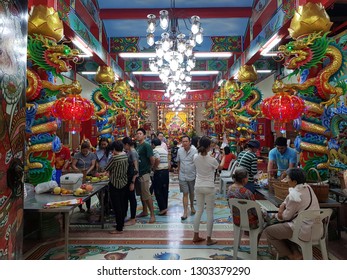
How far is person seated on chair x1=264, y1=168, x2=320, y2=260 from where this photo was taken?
285cm

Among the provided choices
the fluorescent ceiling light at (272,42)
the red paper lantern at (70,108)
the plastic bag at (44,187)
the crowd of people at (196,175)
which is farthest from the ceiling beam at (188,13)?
the plastic bag at (44,187)

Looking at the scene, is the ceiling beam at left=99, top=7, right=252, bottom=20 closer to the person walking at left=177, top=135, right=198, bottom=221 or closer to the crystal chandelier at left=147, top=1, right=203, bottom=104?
the crystal chandelier at left=147, top=1, right=203, bottom=104

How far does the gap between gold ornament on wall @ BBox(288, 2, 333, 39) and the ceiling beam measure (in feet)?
14.7

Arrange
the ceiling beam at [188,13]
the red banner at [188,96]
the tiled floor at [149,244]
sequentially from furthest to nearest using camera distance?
the red banner at [188,96] → the ceiling beam at [188,13] → the tiled floor at [149,244]

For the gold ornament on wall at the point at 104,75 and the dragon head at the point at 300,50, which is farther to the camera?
the gold ornament on wall at the point at 104,75

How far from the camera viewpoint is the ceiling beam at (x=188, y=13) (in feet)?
28.8

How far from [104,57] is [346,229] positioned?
7.37m

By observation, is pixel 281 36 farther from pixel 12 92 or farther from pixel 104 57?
pixel 12 92

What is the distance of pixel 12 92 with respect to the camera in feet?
5.62

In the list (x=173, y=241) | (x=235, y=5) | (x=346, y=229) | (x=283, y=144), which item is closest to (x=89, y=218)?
(x=173, y=241)

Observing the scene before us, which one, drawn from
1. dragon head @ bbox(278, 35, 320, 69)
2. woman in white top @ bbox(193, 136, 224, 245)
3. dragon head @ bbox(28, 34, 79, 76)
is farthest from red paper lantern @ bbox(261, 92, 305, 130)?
dragon head @ bbox(28, 34, 79, 76)

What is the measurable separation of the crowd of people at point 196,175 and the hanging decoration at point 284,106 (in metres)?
0.33

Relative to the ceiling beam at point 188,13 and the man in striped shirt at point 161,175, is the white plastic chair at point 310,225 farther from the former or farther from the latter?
the ceiling beam at point 188,13

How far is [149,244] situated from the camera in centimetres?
391
